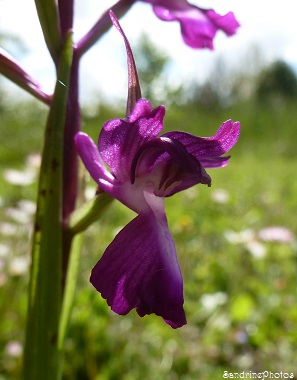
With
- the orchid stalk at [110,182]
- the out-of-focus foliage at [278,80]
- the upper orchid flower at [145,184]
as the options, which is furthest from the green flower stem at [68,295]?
the out-of-focus foliage at [278,80]

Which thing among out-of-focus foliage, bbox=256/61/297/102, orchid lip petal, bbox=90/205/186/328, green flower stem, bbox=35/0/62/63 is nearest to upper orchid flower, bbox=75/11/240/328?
orchid lip petal, bbox=90/205/186/328

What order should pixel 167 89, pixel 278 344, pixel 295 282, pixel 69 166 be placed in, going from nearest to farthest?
pixel 69 166 → pixel 278 344 → pixel 295 282 → pixel 167 89

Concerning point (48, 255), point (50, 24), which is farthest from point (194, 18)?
point (48, 255)

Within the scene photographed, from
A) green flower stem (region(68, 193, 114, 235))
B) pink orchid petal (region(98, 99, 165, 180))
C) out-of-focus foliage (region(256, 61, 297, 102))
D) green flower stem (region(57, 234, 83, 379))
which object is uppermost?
pink orchid petal (region(98, 99, 165, 180))

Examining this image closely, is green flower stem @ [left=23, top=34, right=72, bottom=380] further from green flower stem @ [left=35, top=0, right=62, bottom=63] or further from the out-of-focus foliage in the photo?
the out-of-focus foliage

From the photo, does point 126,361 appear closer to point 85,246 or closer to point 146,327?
point 146,327

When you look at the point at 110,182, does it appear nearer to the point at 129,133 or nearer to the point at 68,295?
the point at 129,133

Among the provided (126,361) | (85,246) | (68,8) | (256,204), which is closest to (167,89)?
(256,204)
